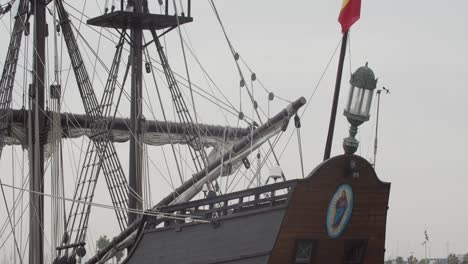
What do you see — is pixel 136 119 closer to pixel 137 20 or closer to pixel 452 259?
pixel 137 20

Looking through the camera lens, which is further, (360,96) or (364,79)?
(360,96)

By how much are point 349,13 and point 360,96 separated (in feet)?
5.13

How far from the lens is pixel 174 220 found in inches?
1065

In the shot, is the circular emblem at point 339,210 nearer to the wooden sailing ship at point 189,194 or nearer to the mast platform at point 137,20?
A: the wooden sailing ship at point 189,194

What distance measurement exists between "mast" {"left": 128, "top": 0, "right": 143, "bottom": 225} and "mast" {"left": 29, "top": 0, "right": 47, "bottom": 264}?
2239 millimetres

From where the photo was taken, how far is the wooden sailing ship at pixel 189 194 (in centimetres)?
2442

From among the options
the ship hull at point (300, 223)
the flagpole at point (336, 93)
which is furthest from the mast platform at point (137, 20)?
the flagpole at point (336, 93)

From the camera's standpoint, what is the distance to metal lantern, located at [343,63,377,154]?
2380 cm

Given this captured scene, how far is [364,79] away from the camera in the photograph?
23766mm

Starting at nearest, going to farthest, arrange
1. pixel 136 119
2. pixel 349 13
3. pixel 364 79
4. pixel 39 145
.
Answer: pixel 364 79, pixel 349 13, pixel 136 119, pixel 39 145

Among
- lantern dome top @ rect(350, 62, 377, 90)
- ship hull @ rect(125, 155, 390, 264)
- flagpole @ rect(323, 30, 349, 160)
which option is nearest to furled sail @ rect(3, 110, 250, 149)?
ship hull @ rect(125, 155, 390, 264)

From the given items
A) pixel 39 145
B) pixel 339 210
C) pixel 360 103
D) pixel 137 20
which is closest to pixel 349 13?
pixel 360 103

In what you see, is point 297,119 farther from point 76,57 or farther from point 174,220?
point 76,57

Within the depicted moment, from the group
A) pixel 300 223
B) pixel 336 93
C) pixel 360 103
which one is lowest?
pixel 300 223
